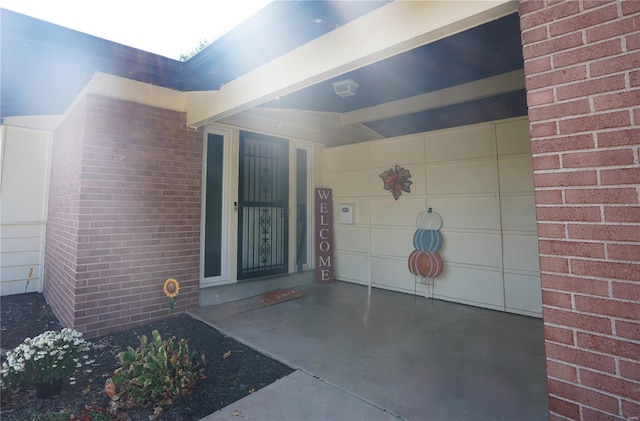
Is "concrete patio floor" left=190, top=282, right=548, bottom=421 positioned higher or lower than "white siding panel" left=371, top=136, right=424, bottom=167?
lower

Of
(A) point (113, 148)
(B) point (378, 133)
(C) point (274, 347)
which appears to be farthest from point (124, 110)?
(B) point (378, 133)

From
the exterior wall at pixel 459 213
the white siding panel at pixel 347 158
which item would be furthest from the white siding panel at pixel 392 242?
the white siding panel at pixel 347 158

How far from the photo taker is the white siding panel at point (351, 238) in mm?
5934

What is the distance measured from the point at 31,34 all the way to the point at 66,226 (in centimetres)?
235

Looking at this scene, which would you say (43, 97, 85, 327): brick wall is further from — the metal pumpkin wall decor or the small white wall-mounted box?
the metal pumpkin wall decor

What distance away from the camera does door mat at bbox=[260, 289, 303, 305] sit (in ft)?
15.4

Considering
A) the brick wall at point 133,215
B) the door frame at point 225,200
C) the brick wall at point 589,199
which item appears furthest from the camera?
the door frame at point 225,200

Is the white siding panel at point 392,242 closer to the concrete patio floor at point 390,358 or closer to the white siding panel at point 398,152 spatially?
the concrete patio floor at point 390,358

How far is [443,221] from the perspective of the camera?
4914 millimetres

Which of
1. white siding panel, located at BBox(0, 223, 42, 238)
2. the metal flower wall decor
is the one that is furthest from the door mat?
white siding panel, located at BBox(0, 223, 42, 238)

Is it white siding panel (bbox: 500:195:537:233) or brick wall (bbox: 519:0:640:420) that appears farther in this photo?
white siding panel (bbox: 500:195:537:233)

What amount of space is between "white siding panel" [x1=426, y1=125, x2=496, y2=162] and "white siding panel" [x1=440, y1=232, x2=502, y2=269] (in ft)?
4.04

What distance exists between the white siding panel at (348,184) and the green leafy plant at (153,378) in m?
4.33

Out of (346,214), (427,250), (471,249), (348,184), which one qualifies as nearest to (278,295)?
(346,214)
